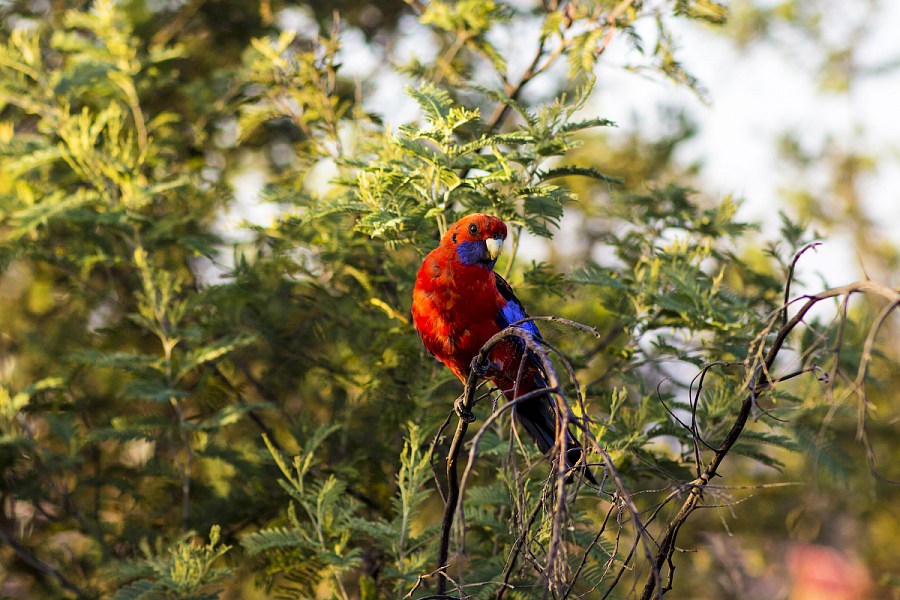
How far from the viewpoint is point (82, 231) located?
4.15m

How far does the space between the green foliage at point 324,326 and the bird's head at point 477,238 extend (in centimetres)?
10

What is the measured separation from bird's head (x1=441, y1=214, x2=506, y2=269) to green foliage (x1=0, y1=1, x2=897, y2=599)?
0.34 feet

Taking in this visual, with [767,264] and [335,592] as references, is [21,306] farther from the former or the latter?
[767,264]

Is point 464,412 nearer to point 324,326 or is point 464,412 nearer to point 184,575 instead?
point 184,575

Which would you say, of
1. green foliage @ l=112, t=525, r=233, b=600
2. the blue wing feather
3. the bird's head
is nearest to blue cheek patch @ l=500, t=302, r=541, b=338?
the blue wing feather

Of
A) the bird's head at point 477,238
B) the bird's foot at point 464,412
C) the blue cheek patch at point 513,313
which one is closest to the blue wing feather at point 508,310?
the blue cheek patch at point 513,313

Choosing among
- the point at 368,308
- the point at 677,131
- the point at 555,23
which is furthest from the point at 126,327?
the point at 677,131

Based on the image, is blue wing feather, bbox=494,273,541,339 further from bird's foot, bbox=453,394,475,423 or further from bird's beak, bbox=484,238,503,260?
bird's foot, bbox=453,394,475,423

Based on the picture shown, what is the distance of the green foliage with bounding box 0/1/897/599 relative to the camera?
2861mm

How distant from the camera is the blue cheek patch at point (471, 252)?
2.88 meters

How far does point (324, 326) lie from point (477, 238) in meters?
1.26

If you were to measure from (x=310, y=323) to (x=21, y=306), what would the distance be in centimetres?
260

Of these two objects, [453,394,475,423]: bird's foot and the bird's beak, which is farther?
the bird's beak

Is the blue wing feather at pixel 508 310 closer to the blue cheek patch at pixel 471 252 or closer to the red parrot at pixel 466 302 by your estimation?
the red parrot at pixel 466 302
